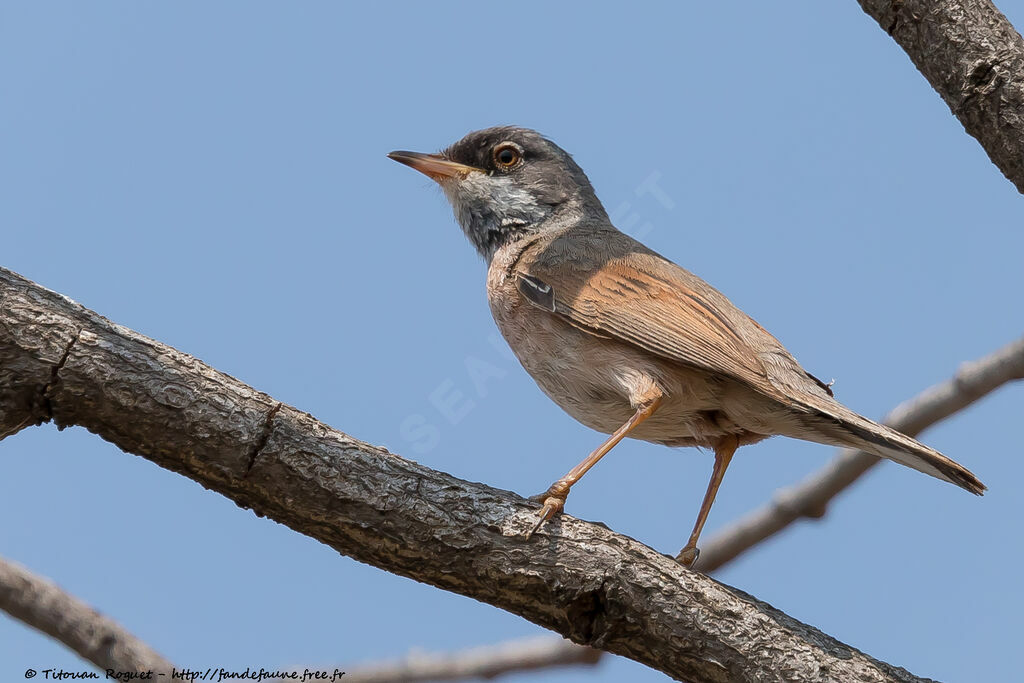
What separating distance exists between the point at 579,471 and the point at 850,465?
236cm

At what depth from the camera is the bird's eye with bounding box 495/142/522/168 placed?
744 centimetres

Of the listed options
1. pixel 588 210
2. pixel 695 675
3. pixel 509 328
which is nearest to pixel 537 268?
pixel 509 328

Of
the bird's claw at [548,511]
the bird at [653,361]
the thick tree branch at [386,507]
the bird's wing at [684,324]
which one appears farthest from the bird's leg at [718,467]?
the bird's claw at [548,511]

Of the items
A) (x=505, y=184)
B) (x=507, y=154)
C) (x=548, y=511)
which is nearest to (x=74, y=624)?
(x=548, y=511)

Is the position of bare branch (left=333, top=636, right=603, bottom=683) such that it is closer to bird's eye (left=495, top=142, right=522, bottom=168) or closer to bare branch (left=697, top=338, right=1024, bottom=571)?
bare branch (left=697, top=338, right=1024, bottom=571)

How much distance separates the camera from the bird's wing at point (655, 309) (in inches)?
219

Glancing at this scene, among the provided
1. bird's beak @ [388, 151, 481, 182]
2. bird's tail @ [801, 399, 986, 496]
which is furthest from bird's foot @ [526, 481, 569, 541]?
bird's beak @ [388, 151, 481, 182]

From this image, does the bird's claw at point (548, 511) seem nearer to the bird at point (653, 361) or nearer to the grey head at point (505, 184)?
the bird at point (653, 361)

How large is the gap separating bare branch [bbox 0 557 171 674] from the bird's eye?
4.13 metres

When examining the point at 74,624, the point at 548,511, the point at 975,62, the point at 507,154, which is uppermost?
the point at 975,62

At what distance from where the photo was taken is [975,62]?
5.11 meters

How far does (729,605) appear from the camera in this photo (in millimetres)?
4785

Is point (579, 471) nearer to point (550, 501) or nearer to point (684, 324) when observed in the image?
point (550, 501)

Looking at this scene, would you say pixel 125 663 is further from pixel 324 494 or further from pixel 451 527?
pixel 451 527
